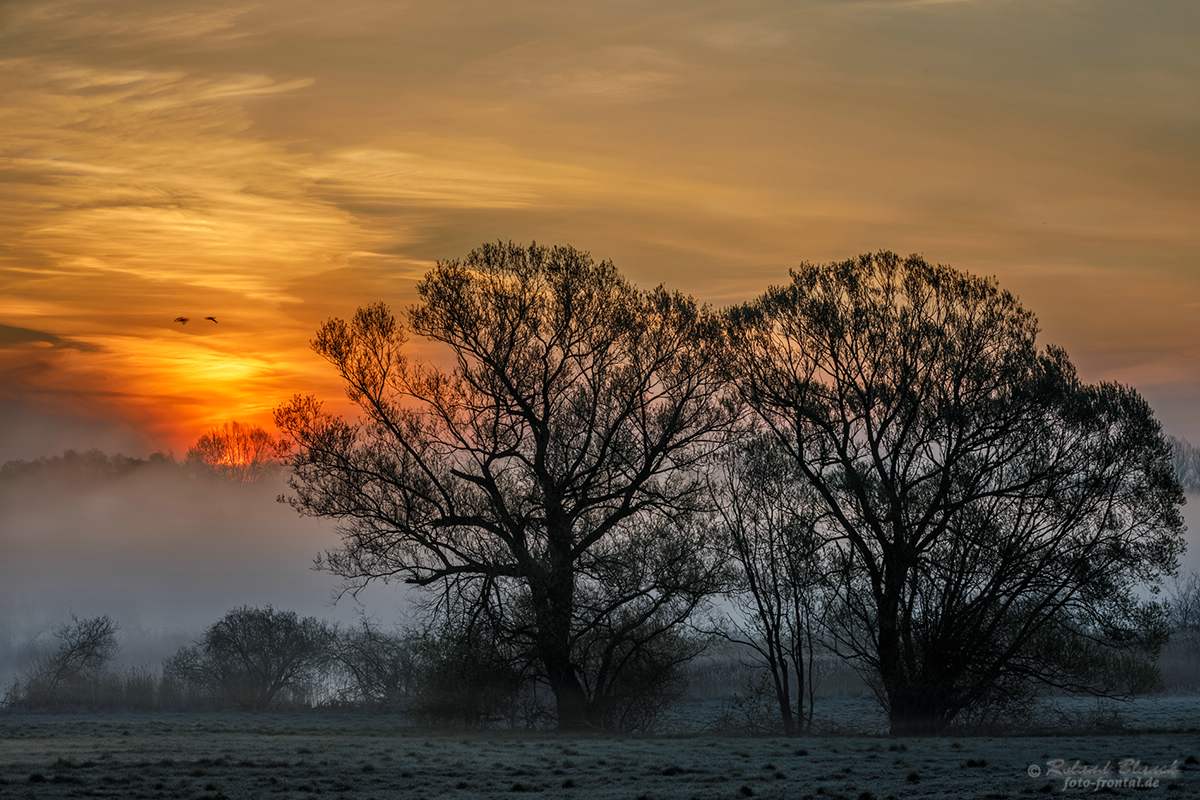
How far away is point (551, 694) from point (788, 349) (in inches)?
520

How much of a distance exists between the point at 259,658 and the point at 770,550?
29607 mm

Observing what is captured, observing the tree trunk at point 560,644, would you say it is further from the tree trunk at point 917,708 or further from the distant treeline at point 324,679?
the tree trunk at point 917,708

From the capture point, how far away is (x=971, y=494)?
120 ft

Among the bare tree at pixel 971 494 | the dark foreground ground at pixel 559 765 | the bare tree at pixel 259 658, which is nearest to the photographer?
the dark foreground ground at pixel 559 765

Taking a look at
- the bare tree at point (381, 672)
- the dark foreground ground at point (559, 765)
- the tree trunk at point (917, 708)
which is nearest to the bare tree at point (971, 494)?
the tree trunk at point (917, 708)

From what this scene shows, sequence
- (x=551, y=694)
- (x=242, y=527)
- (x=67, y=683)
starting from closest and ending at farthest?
(x=551, y=694)
(x=67, y=683)
(x=242, y=527)

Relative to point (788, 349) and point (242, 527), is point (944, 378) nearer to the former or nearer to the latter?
point (788, 349)

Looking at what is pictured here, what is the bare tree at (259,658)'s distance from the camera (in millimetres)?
57719

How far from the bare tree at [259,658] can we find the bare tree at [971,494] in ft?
101

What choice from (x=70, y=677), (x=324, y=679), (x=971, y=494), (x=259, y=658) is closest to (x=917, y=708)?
(x=971, y=494)

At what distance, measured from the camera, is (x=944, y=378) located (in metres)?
37.0

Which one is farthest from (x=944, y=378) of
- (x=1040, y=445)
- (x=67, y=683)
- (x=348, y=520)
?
(x=67, y=683)

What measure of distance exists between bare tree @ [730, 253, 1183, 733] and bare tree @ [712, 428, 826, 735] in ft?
5.57

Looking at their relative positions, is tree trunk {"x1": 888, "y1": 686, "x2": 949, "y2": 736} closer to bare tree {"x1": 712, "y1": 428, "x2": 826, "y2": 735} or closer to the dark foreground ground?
bare tree {"x1": 712, "y1": 428, "x2": 826, "y2": 735}
